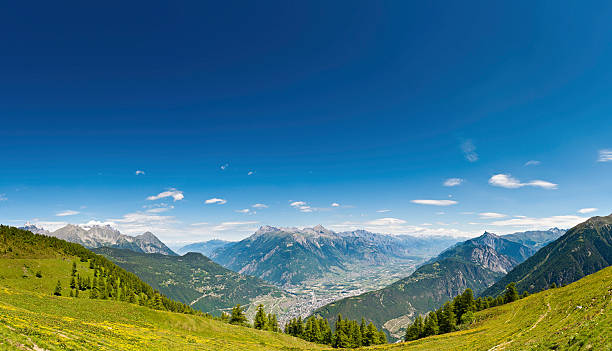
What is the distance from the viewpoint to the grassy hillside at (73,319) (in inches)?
1155

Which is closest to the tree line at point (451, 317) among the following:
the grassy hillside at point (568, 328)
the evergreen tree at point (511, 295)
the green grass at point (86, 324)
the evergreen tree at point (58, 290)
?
the evergreen tree at point (511, 295)

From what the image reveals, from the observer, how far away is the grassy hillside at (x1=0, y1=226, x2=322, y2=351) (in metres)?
29.3

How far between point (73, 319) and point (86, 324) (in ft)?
29.0

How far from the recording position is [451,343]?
181 ft

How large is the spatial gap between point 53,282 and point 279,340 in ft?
330

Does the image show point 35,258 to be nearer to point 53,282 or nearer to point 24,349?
point 53,282

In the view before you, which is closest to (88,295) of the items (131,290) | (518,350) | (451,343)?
(131,290)

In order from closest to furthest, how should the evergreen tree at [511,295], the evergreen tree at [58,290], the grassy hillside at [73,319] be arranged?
the grassy hillside at [73,319], the evergreen tree at [58,290], the evergreen tree at [511,295]

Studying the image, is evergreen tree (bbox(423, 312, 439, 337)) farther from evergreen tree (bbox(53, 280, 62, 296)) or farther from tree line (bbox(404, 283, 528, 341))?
evergreen tree (bbox(53, 280, 62, 296))

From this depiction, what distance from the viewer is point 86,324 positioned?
4425 centimetres

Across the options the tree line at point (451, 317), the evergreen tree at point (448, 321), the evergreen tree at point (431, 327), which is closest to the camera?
the evergreen tree at point (448, 321)

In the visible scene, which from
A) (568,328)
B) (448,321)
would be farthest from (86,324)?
(448,321)

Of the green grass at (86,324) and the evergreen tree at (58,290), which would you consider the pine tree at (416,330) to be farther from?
the evergreen tree at (58,290)

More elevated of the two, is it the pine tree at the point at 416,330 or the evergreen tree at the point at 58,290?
the evergreen tree at the point at 58,290
